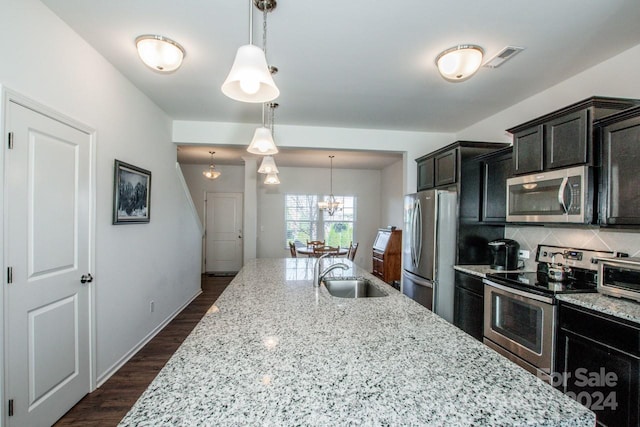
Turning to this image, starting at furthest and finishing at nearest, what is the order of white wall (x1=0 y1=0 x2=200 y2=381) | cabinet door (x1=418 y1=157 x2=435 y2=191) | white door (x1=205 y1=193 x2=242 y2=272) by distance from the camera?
white door (x1=205 y1=193 x2=242 y2=272) < cabinet door (x1=418 y1=157 x2=435 y2=191) < white wall (x1=0 y1=0 x2=200 y2=381)

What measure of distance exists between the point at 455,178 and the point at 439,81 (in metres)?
1.04

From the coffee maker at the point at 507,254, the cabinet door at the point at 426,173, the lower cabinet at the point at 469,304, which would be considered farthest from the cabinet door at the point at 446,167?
the lower cabinet at the point at 469,304

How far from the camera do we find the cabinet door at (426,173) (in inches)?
144

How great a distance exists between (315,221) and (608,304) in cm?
594

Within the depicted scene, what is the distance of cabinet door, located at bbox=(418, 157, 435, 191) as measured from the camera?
3664mm

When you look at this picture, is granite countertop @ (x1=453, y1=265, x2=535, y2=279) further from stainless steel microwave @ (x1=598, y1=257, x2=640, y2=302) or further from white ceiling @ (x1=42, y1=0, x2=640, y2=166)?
white ceiling @ (x1=42, y1=0, x2=640, y2=166)

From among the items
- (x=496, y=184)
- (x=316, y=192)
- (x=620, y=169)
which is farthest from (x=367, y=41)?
(x=316, y=192)

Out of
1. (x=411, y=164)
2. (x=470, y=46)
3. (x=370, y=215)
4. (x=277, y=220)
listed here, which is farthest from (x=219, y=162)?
(x=470, y=46)

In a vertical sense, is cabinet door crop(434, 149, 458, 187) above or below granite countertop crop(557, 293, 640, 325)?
above

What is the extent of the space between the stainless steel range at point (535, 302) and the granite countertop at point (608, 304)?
3.0 inches

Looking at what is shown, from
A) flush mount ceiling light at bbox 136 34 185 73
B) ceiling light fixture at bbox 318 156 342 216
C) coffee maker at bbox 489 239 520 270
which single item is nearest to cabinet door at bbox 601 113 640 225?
coffee maker at bbox 489 239 520 270

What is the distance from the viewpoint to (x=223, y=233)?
23.5ft

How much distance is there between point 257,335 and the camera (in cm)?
123

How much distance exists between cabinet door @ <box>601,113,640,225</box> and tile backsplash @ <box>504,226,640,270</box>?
368 mm
